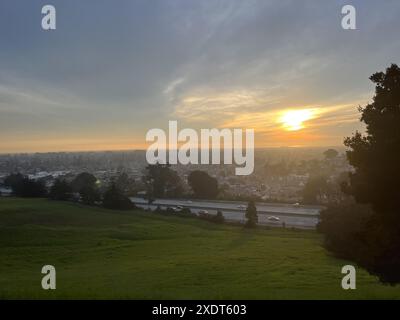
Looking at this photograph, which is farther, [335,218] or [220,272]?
[335,218]

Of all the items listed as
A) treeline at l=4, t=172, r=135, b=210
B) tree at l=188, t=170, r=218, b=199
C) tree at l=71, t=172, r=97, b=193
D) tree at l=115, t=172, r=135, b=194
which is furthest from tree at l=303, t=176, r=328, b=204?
tree at l=71, t=172, r=97, b=193

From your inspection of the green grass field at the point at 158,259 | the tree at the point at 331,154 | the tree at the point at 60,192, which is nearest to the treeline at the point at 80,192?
the tree at the point at 60,192

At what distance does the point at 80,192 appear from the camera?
210ft

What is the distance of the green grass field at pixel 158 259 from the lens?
59.7ft

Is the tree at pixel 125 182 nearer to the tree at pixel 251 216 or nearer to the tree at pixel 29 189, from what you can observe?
the tree at pixel 29 189

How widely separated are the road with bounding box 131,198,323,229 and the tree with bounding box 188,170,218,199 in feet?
7.20

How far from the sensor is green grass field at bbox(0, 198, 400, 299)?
59.7ft

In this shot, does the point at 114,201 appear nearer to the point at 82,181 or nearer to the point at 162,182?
the point at 82,181

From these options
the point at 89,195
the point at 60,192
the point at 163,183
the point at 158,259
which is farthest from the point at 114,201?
the point at 158,259

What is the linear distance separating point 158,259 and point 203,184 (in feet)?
143

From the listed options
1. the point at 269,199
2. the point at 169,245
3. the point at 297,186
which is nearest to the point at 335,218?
the point at 169,245

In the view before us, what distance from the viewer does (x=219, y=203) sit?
70.8 m
